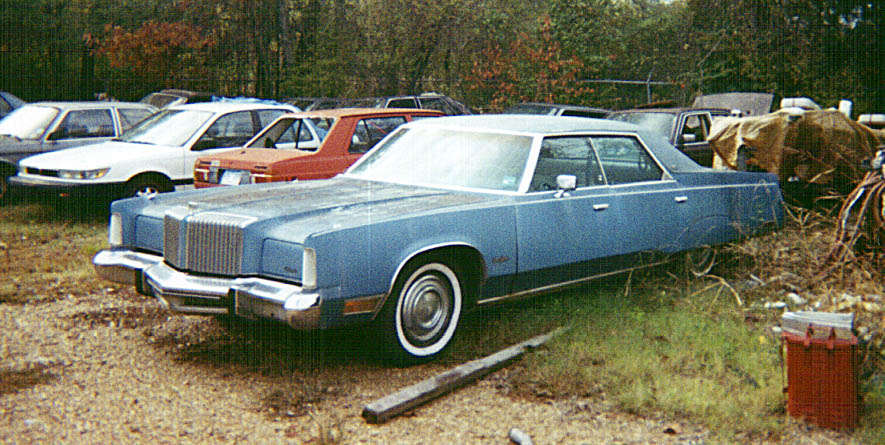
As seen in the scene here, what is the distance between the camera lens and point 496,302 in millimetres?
5711

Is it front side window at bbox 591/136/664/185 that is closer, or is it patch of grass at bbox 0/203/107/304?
front side window at bbox 591/136/664/185

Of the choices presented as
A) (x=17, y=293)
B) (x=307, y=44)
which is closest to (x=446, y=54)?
(x=307, y=44)

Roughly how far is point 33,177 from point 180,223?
6.26 metres

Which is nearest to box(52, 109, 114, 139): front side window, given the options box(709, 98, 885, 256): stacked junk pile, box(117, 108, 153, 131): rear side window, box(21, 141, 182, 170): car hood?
box(117, 108, 153, 131): rear side window

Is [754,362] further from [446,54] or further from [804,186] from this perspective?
[446,54]

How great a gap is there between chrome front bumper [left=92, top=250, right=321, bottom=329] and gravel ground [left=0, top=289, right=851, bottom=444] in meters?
0.45

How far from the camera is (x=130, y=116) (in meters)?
12.4

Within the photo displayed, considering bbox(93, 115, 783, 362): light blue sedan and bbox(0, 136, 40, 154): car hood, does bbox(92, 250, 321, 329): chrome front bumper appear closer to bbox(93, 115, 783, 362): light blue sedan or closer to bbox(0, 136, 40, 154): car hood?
bbox(93, 115, 783, 362): light blue sedan

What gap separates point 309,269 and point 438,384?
0.96m

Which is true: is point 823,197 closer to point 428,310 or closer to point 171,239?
point 428,310

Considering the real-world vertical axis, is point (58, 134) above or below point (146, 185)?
above

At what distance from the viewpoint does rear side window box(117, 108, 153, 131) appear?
12267 mm

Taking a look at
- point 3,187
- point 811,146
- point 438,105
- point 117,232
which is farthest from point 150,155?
point 438,105

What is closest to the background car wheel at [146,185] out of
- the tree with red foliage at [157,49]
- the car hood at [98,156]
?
the car hood at [98,156]
